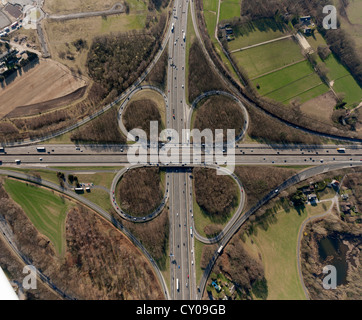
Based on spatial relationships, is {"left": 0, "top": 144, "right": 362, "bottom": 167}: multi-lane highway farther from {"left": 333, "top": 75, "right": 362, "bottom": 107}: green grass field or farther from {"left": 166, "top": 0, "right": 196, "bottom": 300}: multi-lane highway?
{"left": 333, "top": 75, "right": 362, "bottom": 107}: green grass field

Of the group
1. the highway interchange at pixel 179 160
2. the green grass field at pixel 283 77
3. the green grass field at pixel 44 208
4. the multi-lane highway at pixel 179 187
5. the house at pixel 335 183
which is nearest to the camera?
the green grass field at pixel 44 208

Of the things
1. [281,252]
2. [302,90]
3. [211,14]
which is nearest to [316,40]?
[302,90]

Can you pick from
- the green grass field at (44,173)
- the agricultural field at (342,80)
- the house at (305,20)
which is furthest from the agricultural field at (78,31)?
the agricultural field at (342,80)

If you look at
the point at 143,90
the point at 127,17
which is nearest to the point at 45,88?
the point at 143,90

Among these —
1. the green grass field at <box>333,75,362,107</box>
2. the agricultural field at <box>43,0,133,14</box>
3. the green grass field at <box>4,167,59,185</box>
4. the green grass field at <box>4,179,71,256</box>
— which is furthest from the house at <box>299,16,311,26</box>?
the green grass field at <box>4,179,71,256</box>

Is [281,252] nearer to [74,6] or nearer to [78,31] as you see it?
[78,31]

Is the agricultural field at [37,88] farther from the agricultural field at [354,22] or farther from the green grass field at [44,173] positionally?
the agricultural field at [354,22]

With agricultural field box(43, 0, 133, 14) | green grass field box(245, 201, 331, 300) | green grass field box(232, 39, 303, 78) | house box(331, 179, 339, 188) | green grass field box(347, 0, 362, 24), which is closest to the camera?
green grass field box(245, 201, 331, 300)
